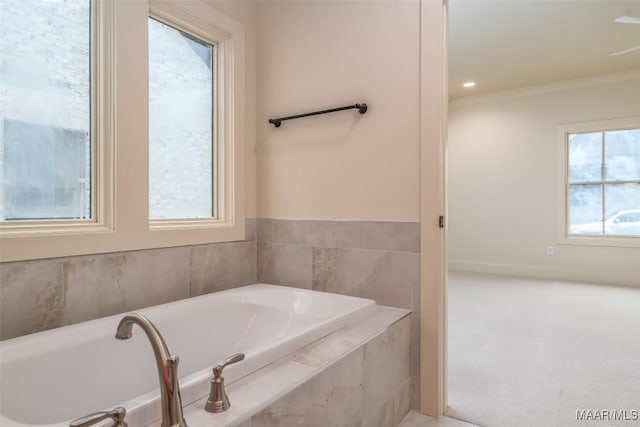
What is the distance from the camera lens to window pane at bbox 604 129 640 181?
4617 mm

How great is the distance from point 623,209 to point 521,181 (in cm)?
121

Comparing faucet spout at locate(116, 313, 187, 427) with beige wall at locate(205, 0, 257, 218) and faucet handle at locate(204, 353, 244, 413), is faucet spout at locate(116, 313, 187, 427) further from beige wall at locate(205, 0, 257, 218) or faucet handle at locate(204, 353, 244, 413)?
beige wall at locate(205, 0, 257, 218)

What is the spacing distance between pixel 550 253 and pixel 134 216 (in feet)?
17.0

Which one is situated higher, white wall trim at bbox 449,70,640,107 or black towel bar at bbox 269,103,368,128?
white wall trim at bbox 449,70,640,107

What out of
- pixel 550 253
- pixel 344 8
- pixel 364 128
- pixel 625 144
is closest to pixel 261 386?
pixel 364 128

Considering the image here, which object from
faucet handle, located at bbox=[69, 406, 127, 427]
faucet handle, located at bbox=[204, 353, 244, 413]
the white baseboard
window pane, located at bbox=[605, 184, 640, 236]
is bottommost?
the white baseboard

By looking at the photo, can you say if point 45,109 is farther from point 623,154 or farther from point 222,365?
point 623,154

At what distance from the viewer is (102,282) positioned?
161 cm

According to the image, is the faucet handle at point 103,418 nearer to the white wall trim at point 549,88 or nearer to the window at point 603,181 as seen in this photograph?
the window at point 603,181

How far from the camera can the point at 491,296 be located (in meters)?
4.01

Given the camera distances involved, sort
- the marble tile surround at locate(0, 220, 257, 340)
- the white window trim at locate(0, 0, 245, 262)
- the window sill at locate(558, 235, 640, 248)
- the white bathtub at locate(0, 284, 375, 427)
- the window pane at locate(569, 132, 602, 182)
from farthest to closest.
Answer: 1. the window pane at locate(569, 132, 602, 182)
2. the window sill at locate(558, 235, 640, 248)
3. the white window trim at locate(0, 0, 245, 262)
4. the marble tile surround at locate(0, 220, 257, 340)
5. the white bathtub at locate(0, 284, 375, 427)

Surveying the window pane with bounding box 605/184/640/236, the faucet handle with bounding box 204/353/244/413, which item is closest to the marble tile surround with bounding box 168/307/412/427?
the faucet handle with bounding box 204/353/244/413

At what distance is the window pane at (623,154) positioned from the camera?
462cm

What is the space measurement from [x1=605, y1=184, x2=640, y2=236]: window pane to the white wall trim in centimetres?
133
